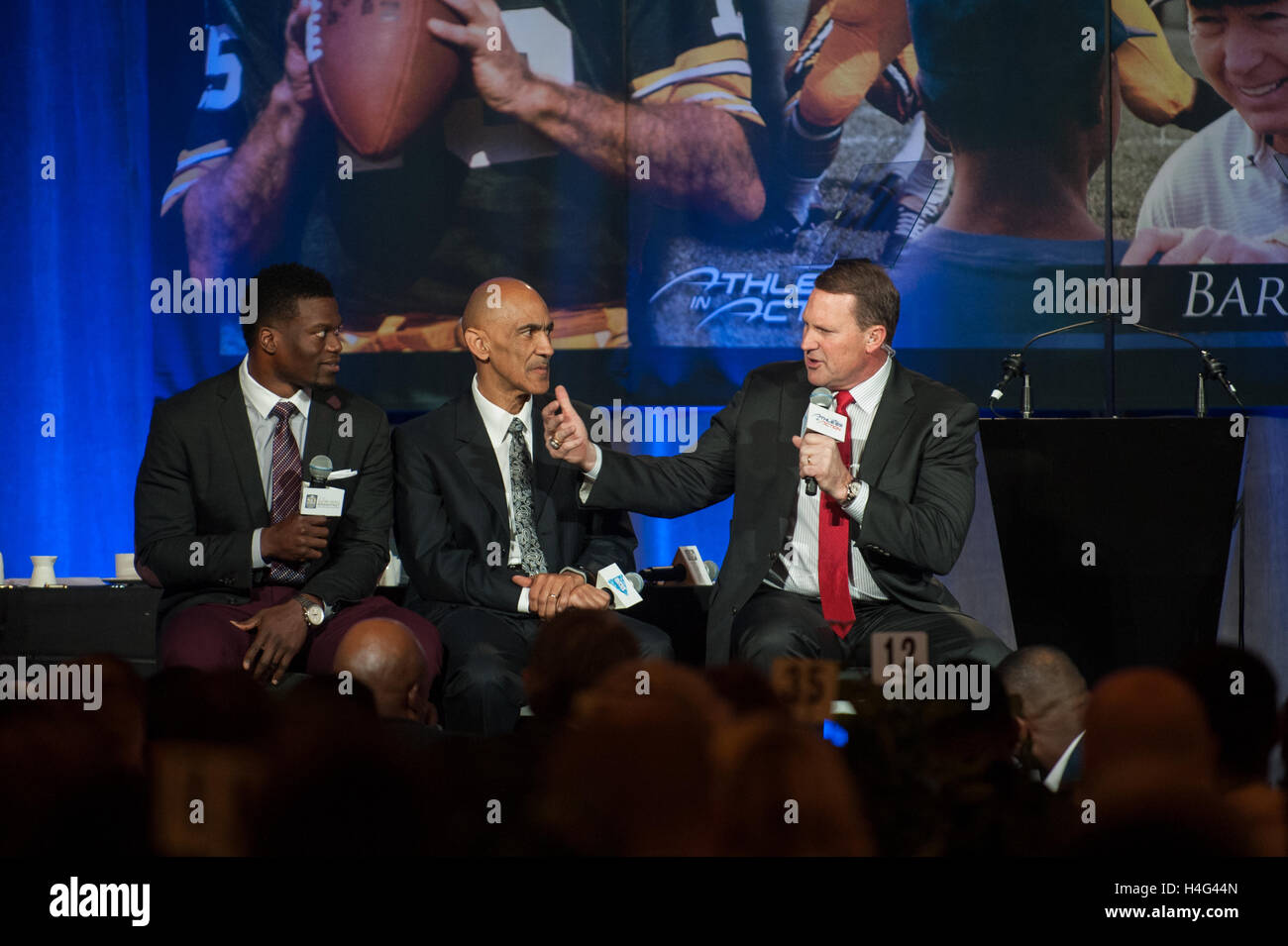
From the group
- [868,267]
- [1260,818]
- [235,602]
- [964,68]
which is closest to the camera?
[1260,818]

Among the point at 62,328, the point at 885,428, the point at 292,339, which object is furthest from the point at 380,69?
the point at 885,428

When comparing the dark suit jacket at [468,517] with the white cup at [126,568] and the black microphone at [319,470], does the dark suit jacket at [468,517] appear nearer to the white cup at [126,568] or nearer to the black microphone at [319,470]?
the black microphone at [319,470]

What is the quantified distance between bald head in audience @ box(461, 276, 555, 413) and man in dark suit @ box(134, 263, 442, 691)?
0.31 meters

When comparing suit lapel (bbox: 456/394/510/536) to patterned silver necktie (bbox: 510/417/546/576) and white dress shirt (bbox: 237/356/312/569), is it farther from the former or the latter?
white dress shirt (bbox: 237/356/312/569)

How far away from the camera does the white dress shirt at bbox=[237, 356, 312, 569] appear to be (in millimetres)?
3221

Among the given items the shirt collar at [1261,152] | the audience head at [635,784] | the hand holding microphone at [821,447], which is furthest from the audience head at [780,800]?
the shirt collar at [1261,152]

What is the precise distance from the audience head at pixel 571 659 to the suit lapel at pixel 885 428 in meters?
1.68

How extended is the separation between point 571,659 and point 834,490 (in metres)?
1.49

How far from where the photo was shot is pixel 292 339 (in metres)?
3.30

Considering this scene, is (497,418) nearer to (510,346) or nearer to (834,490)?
(510,346)

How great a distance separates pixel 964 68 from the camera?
455cm
